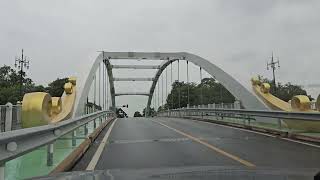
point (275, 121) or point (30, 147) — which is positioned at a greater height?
point (275, 121)

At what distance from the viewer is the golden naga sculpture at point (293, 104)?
19.0m

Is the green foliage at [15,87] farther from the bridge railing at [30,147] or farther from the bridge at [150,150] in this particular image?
the bridge railing at [30,147]

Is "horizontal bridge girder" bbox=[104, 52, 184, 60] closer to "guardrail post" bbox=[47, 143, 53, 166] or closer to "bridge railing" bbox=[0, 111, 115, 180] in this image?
"bridge railing" bbox=[0, 111, 115, 180]

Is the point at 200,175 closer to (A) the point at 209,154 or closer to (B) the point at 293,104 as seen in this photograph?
(A) the point at 209,154

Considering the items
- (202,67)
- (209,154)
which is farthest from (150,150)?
(202,67)

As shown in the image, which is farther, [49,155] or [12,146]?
[49,155]

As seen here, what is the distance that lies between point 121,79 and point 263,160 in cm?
9745

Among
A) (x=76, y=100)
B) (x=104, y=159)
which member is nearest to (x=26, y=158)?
(x=104, y=159)

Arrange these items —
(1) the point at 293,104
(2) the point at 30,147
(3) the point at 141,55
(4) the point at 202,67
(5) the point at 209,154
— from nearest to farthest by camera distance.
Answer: (2) the point at 30,147, (5) the point at 209,154, (1) the point at 293,104, (4) the point at 202,67, (3) the point at 141,55

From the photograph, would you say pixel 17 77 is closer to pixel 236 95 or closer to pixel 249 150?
pixel 236 95

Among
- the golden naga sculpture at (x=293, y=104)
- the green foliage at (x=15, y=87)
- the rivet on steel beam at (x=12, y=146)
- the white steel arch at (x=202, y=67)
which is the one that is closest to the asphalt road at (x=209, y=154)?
the rivet on steel beam at (x=12, y=146)

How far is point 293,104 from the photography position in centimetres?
2566

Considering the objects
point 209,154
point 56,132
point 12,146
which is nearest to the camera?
point 12,146

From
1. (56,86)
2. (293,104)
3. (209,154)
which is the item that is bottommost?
(209,154)
